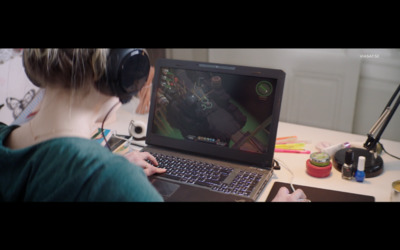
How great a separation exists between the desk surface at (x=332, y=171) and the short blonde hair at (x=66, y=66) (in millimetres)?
620

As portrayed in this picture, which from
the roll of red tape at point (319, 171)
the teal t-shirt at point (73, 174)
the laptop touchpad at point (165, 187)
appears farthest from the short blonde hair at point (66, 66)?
the roll of red tape at point (319, 171)

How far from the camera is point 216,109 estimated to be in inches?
55.0

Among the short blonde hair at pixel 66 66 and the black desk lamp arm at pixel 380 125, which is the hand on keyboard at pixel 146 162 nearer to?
the short blonde hair at pixel 66 66

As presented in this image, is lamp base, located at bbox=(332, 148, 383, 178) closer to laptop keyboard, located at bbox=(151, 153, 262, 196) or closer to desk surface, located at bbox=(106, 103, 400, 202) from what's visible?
desk surface, located at bbox=(106, 103, 400, 202)

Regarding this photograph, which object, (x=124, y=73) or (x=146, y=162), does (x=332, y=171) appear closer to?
(x=146, y=162)

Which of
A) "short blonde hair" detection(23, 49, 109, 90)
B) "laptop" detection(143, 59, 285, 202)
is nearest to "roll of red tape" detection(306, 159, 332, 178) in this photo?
"laptop" detection(143, 59, 285, 202)

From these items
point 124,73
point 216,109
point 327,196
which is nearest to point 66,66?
point 124,73

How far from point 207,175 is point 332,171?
1.40 ft
